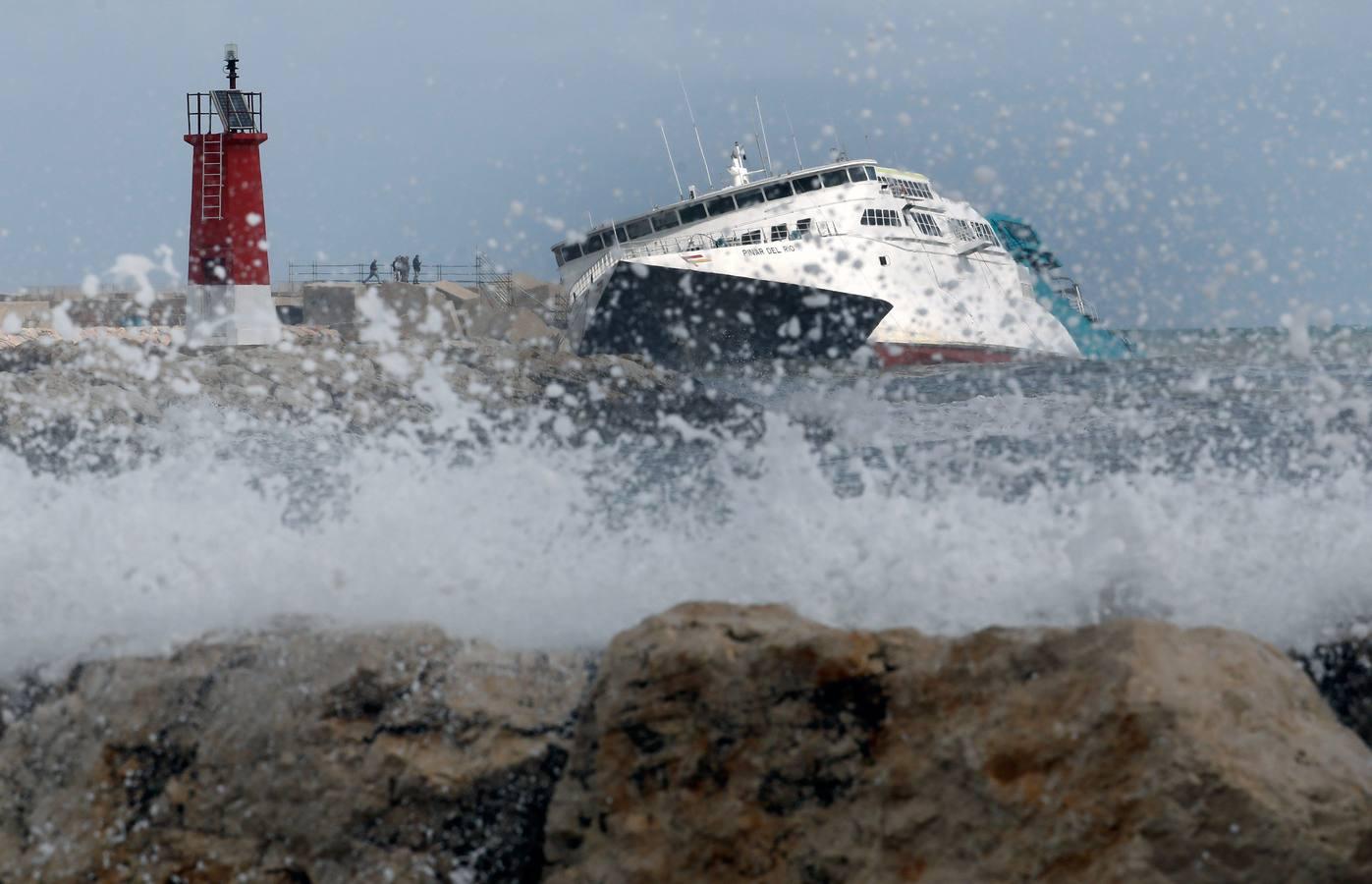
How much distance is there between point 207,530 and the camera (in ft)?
14.3

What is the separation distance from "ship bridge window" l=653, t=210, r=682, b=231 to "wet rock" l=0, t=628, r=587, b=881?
2400 centimetres

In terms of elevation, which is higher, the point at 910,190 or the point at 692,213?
the point at 692,213

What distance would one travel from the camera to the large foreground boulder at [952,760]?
241cm

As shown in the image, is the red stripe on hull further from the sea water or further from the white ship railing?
the sea water

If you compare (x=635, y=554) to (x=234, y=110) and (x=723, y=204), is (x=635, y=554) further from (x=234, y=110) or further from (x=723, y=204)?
(x=723, y=204)

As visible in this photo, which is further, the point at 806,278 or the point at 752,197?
the point at 752,197

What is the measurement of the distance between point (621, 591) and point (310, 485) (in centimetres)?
197

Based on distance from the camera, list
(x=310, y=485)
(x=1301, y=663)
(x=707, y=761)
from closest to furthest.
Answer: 1. (x=707, y=761)
2. (x=1301, y=663)
3. (x=310, y=485)

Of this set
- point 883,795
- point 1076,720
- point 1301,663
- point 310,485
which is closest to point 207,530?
point 310,485

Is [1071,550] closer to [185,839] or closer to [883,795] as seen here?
[883,795]

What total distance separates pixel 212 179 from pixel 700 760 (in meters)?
18.5

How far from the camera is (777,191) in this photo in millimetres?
26156

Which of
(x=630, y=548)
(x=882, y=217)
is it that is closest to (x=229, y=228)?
(x=882, y=217)

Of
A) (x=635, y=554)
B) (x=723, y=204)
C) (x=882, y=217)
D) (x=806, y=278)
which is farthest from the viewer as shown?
(x=723, y=204)
